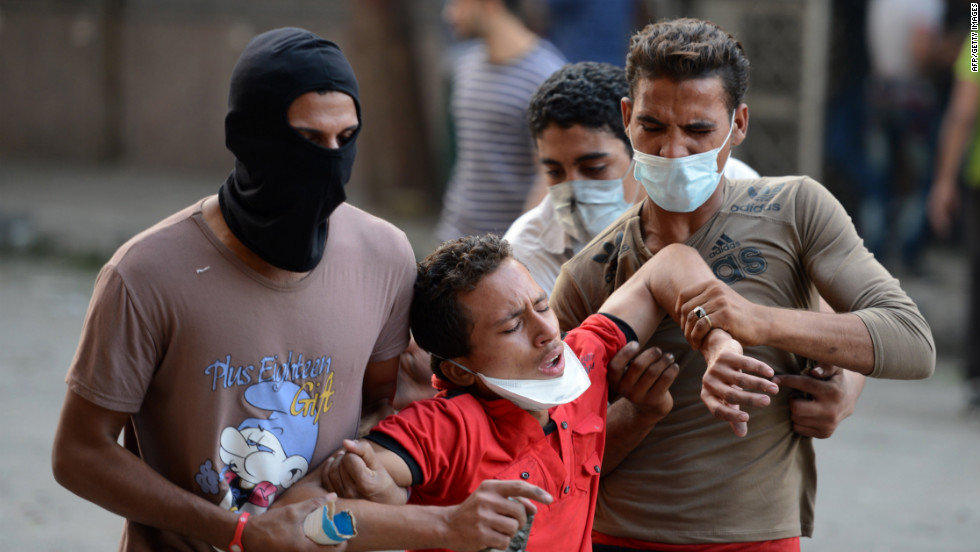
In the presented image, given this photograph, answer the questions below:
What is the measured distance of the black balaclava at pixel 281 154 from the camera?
7.09 feet

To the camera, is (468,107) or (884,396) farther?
(884,396)

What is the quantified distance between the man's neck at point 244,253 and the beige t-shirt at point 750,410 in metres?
0.81

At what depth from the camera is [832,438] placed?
6371 mm

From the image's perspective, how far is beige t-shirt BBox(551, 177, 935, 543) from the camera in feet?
8.14

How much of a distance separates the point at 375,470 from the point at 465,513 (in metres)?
0.19

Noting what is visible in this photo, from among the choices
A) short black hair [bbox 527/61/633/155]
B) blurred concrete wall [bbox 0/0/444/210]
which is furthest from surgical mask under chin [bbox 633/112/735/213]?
blurred concrete wall [bbox 0/0/444/210]

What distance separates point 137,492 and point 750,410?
1288 millimetres

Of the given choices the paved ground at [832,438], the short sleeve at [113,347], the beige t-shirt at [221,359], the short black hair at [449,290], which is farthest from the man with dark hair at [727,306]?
the paved ground at [832,438]

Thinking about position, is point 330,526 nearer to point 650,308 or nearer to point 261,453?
point 261,453

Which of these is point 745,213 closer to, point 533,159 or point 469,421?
point 469,421

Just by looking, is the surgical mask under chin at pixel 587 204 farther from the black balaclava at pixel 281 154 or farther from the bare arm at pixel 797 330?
the black balaclava at pixel 281 154

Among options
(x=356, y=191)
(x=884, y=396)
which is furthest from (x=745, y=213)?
(x=356, y=191)

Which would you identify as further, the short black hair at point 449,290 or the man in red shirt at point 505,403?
the short black hair at point 449,290

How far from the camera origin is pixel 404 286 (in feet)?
A: 8.20
